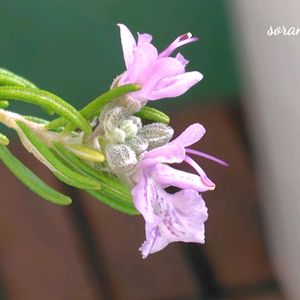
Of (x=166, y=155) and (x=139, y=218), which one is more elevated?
(x=166, y=155)

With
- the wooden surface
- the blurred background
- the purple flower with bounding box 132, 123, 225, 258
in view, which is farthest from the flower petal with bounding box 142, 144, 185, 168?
the wooden surface

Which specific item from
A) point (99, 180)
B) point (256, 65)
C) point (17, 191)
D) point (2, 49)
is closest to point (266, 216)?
point (256, 65)

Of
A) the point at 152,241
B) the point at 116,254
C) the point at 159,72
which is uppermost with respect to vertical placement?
the point at 159,72

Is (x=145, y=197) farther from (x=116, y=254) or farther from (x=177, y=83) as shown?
(x=116, y=254)

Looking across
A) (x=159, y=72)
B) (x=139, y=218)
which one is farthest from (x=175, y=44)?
(x=139, y=218)

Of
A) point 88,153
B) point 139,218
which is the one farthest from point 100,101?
point 139,218

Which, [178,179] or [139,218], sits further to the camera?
[139,218]

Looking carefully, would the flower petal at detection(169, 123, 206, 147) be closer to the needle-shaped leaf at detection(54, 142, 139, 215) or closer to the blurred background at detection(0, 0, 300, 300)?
the needle-shaped leaf at detection(54, 142, 139, 215)
